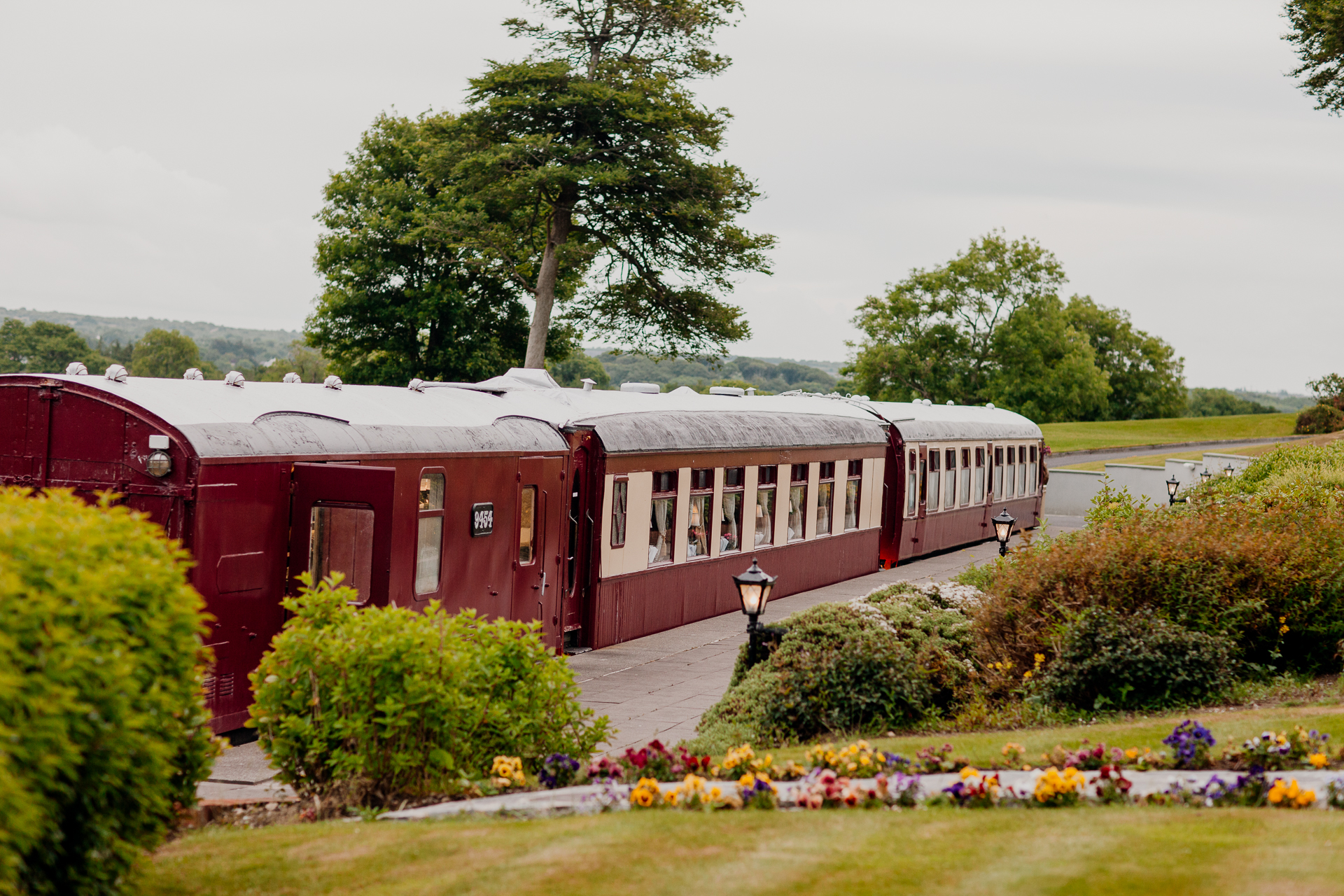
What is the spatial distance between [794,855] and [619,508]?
10.3 meters

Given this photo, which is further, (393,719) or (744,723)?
(744,723)

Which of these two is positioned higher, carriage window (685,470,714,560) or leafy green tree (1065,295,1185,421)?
leafy green tree (1065,295,1185,421)

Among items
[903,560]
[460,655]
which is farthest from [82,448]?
[903,560]

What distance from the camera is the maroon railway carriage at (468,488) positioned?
10.0 meters

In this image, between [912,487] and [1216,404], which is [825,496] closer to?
[912,487]

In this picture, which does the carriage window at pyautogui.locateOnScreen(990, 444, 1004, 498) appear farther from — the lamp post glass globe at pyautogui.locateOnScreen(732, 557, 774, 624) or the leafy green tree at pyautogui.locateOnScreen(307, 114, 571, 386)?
the lamp post glass globe at pyautogui.locateOnScreen(732, 557, 774, 624)

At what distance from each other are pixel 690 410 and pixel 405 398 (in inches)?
232

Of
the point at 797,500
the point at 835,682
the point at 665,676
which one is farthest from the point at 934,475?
the point at 835,682

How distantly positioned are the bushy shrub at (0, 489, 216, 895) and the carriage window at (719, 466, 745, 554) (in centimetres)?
1337

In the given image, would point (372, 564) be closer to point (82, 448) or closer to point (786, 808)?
point (82, 448)

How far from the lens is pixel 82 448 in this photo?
10.1 metres

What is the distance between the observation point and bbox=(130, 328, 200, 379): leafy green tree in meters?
84.9

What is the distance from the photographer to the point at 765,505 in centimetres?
2020

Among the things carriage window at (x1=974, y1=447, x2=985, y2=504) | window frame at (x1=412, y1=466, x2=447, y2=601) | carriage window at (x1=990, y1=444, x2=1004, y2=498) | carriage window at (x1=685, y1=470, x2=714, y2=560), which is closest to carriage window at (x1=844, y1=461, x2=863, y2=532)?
carriage window at (x1=685, y1=470, x2=714, y2=560)
